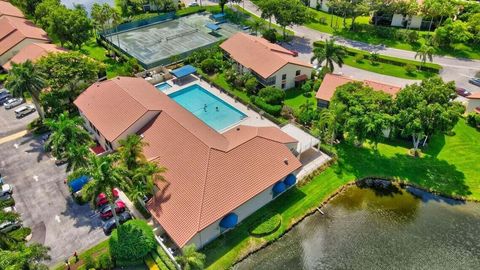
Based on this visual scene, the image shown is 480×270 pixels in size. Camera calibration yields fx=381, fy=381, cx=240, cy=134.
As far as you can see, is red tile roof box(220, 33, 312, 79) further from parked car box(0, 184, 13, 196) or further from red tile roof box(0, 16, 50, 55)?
parked car box(0, 184, 13, 196)

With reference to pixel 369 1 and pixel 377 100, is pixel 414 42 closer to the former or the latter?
pixel 369 1

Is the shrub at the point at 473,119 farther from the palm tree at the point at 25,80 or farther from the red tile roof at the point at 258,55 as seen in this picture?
the palm tree at the point at 25,80

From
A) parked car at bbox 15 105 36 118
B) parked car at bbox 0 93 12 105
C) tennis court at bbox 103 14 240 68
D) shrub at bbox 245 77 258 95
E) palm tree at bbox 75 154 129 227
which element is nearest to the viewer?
palm tree at bbox 75 154 129 227

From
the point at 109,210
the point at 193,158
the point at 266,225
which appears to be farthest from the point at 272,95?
the point at 109,210

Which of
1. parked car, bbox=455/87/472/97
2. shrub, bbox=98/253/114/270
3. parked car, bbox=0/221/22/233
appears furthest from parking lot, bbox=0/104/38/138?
parked car, bbox=455/87/472/97

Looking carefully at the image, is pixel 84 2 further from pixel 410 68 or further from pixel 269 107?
pixel 410 68

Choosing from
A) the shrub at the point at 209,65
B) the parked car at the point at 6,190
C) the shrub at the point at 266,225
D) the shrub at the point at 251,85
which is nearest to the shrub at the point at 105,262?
the shrub at the point at 266,225

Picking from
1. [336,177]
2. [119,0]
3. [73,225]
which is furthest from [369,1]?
[73,225]
